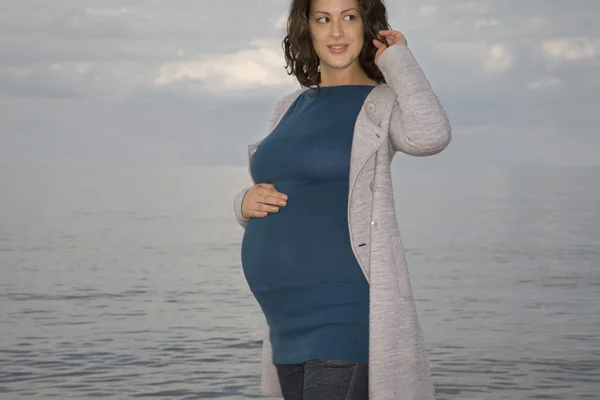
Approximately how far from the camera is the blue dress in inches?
115

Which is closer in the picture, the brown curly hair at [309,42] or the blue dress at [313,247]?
the blue dress at [313,247]

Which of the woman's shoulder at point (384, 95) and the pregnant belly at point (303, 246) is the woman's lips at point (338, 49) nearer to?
the woman's shoulder at point (384, 95)

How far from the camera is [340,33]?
10.3ft

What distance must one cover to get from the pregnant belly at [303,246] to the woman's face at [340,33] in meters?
0.48

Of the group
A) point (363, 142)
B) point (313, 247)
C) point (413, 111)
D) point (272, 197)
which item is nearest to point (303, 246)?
point (313, 247)

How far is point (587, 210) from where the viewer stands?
93.7ft

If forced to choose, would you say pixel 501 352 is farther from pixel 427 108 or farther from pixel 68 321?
pixel 427 108

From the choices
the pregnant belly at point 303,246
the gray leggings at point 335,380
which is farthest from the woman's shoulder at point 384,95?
the gray leggings at point 335,380

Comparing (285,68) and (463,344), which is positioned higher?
(285,68)

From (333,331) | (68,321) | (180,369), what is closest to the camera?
(333,331)

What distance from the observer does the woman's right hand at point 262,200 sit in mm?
3068

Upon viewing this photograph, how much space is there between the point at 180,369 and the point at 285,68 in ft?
16.1

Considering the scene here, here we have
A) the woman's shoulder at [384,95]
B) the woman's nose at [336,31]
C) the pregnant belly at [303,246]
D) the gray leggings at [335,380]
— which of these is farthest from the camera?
the woman's nose at [336,31]

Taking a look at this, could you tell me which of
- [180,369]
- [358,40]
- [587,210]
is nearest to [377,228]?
[358,40]
